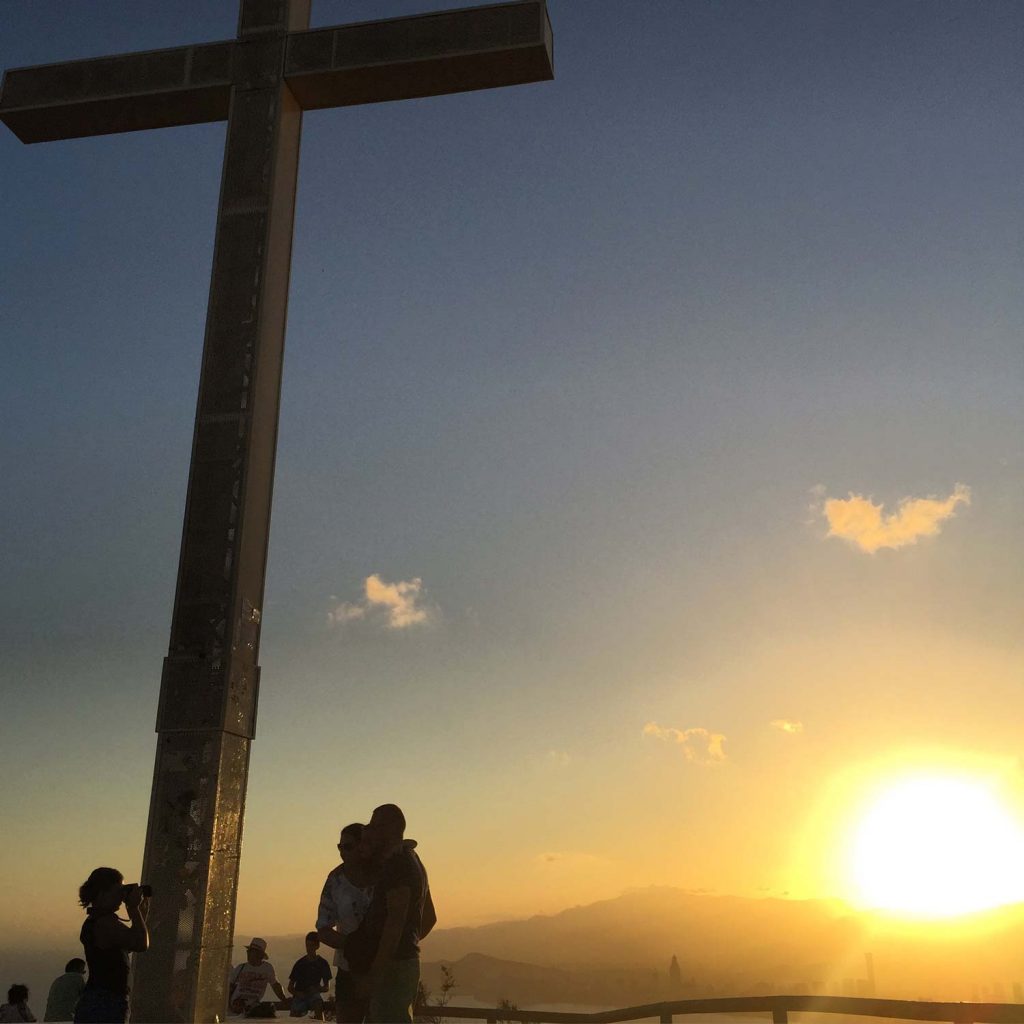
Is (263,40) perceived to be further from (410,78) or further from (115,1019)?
(115,1019)

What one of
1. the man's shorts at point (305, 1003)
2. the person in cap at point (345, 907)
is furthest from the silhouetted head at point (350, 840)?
the man's shorts at point (305, 1003)

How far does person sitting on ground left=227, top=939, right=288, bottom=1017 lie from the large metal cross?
6.39 metres

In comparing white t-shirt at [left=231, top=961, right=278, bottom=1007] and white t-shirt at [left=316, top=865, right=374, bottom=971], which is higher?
white t-shirt at [left=316, top=865, right=374, bottom=971]

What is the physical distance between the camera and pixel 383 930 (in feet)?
19.9

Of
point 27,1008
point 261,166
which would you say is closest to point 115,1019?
point 261,166

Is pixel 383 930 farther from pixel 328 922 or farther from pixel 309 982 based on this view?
pixel 309 982

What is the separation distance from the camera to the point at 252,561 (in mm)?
7641

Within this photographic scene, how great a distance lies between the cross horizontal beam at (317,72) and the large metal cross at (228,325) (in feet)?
0.04

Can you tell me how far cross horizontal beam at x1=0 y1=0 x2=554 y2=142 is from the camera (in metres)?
8.73

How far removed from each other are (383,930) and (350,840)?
0.87 m

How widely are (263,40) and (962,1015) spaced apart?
8139 mm

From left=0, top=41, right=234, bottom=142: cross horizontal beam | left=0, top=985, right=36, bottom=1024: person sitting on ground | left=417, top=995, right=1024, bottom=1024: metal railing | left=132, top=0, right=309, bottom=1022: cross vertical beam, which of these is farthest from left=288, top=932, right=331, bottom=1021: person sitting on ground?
left=0, top=41, right=234, bottom=142: cross horizontal beam

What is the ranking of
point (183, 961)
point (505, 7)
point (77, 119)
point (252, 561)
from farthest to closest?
point (77, 119), point (505, 7), point (252, 561), point (183, 961)

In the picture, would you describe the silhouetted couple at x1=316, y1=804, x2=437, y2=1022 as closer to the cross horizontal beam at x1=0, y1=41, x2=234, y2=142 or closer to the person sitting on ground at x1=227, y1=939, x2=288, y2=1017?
the cross horizontal beam at x1=0, y1=41, x2=234, y2=142
